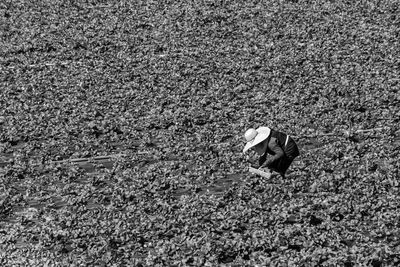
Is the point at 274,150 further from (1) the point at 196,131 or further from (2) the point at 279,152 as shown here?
(1) the point at 196,131

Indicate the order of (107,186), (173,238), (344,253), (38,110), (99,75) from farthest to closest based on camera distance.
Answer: (99,75), (38,110), (107,186), (173,238), (344,253)

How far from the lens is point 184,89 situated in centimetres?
2297

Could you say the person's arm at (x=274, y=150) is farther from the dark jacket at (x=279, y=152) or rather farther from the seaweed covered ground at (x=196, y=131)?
the seaweed covered ground at (x=196, y=131)

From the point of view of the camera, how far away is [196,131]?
66.1 feet

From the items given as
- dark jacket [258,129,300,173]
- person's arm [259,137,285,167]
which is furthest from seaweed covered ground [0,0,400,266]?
person's arm [259,137,285,167]

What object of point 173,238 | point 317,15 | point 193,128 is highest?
point 173,238

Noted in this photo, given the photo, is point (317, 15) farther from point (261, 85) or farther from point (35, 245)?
point (35, 245)

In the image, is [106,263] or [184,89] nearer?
[106,263]

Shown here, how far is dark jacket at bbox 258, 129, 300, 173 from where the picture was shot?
53.5 feet

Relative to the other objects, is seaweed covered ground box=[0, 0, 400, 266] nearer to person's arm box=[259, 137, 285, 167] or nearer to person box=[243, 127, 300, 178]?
person box=[243, 127, 300, 178]

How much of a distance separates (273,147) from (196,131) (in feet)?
13.5

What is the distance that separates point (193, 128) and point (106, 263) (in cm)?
653

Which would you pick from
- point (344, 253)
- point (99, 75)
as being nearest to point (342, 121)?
point (344, 253)

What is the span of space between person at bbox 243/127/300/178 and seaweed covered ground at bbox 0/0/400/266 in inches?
22.0
